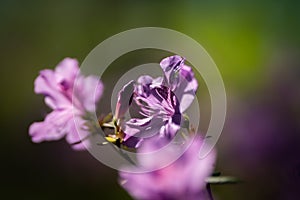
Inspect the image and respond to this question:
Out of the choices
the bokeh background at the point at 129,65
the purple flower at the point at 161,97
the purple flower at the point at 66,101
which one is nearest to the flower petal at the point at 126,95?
the purple flower at the point at 161,97

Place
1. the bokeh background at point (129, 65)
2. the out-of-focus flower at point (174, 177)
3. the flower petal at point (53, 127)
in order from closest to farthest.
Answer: the out-of-focus flower at point (174, 177), the flower petal at point (53, 127), the bokeh background at point (129, 65)

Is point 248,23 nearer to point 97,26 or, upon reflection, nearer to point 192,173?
point 97,26

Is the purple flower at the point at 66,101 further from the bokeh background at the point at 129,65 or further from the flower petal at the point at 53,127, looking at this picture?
the bokeh background at the point at 129,65

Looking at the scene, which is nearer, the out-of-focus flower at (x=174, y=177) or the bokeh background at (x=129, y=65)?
the out-of-focus flower at (x=174, y=177)

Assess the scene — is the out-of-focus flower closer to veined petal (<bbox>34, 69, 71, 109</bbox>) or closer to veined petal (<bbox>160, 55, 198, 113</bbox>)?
veined petal (<bbox>160, 55, 198, 113</bbox>)

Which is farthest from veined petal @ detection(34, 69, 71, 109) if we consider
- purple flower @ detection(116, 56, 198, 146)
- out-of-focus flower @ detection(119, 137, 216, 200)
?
out-of-focus flower @ detection(119, 137, 216, 200)

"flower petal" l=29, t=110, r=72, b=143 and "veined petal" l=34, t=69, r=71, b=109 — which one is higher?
"veined petal" l=34, t=69, r=71, b=109

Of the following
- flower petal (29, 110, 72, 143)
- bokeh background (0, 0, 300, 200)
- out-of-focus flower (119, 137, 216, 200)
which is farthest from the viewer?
bokeh background (0, 0, 300, 200)

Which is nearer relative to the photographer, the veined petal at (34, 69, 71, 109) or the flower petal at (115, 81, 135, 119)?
the flower petal at (115, 81, 135, 119)
